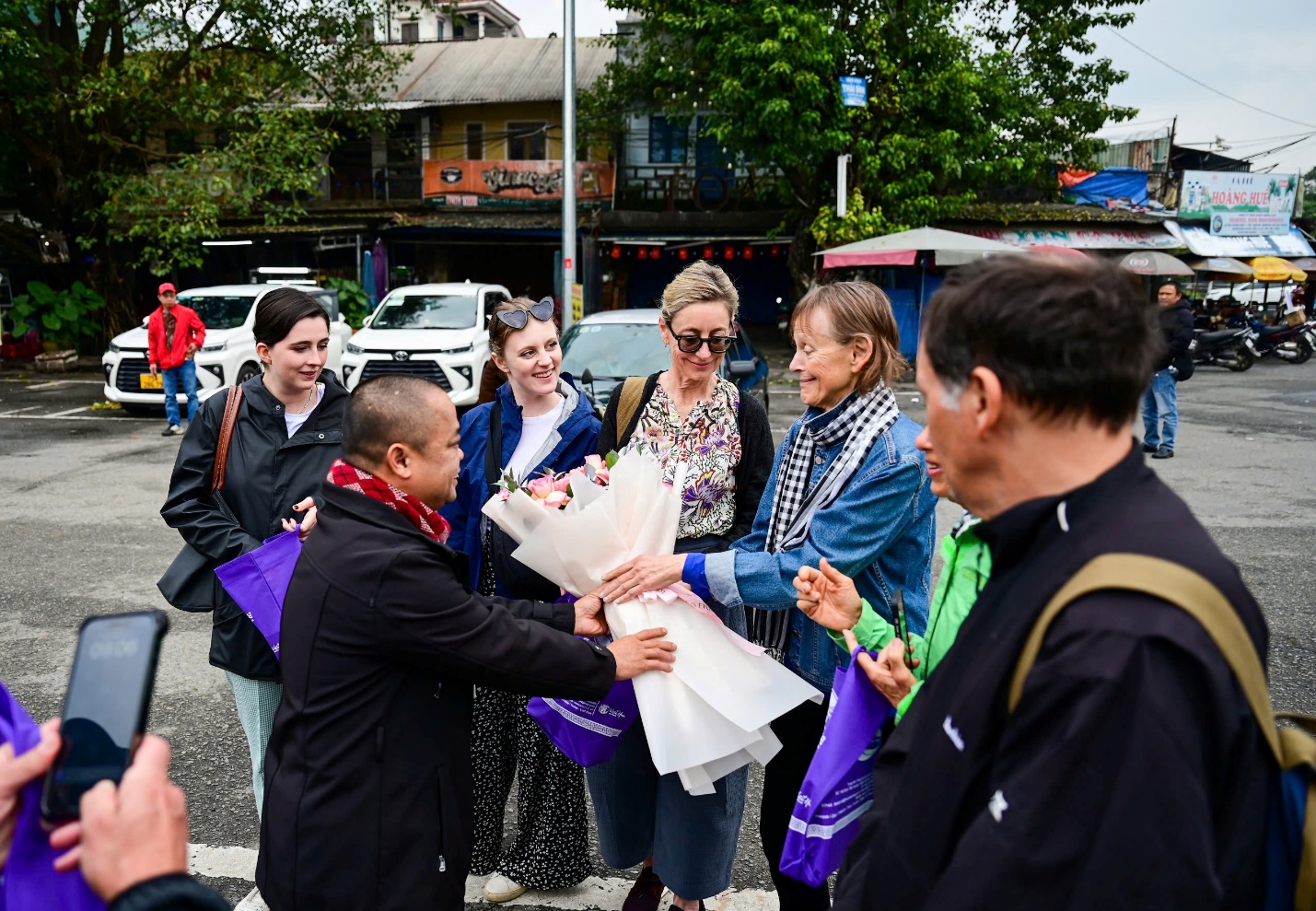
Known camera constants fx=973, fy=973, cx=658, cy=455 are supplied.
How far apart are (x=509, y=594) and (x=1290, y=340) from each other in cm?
2301

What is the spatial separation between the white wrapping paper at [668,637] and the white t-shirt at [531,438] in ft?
2.19

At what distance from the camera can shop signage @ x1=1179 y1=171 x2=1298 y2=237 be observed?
24.0 m

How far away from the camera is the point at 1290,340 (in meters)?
21.0

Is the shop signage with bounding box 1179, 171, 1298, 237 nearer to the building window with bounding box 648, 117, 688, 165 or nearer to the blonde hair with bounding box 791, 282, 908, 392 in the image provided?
the building window with bounding box 648, 117, 688, 165

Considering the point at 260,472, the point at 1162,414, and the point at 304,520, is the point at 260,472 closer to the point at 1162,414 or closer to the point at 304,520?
the point at 304,520

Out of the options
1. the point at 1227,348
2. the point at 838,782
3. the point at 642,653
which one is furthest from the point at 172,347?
the point at 1227,348

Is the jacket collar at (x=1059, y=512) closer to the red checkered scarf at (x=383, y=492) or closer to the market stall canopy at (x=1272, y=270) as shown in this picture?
the red checkered scarf at (x=383, y=492)

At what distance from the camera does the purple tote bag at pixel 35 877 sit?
113cm

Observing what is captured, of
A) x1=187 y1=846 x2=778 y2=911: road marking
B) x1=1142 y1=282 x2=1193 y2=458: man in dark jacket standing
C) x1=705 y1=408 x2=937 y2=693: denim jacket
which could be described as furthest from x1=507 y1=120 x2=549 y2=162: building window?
x1=705 y1=408 x2=937 y2=693: denim jacket

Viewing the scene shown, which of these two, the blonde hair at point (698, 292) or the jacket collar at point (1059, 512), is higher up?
the blonde hair at point (698, 292)

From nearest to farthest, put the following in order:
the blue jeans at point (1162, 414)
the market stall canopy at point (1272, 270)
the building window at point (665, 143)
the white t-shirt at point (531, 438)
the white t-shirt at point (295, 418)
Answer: the white t-shirt at point (295, 418), the white t-shirt at point (531, 438), the blue jeans at point (1162, 414), the market stall canopy at point (1272, 270), the building window at point (665, 143)

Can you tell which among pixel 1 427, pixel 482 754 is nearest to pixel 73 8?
pixel 1 427

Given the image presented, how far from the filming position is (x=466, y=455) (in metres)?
3.31

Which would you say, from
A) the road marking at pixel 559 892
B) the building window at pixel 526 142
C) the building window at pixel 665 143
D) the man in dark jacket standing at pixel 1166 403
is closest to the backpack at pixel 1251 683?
the road marking at pixel 559 892
